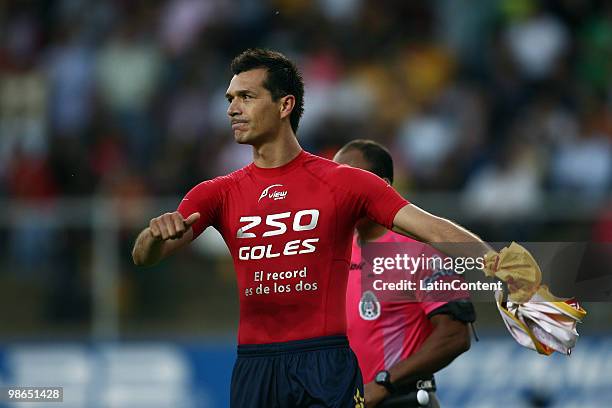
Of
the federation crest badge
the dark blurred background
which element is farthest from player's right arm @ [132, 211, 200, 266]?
the dark blurred background

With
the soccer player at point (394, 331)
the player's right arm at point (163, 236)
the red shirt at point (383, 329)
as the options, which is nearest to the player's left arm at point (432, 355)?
the soccer player at point (394, 331)

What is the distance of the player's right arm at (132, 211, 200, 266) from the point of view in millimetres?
5146

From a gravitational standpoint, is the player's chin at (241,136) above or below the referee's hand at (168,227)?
above

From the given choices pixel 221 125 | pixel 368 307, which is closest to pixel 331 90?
pixel 221 125

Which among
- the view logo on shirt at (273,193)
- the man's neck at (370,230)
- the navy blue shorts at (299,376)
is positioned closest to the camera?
the navy blue shorts at (299,376)

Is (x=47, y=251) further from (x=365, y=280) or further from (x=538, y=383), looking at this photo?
(x=365, y=280)

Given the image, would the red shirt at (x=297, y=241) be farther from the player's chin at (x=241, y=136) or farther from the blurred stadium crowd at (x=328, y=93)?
the blurred stadium crowd at (x=328, y=93)

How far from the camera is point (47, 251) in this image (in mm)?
12680

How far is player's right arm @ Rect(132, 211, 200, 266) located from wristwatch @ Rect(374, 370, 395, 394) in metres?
1.29

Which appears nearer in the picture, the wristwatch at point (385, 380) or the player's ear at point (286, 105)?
the player's ear at point (286, 105)

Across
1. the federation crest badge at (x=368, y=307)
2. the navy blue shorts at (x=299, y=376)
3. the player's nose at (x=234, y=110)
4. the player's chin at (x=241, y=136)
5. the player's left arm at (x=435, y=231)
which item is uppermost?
the player's nose at (x=234, y=110)

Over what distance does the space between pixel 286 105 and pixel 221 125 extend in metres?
8.52

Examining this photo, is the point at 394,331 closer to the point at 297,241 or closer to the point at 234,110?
the point at 297,241

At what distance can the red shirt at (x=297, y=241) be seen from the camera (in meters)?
5.46
